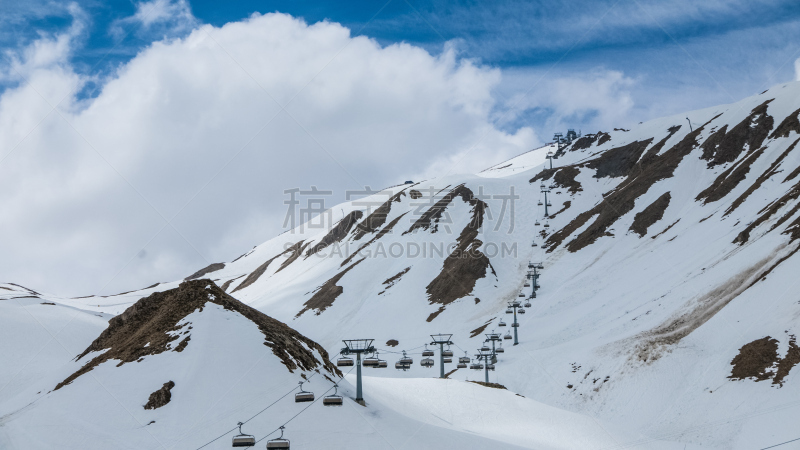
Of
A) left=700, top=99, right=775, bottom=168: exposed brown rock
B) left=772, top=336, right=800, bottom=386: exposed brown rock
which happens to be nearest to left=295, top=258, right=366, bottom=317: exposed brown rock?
left=700, top=99, right=775, bottom=168: exposed brown rock

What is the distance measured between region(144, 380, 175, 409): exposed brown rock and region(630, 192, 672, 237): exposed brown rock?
8894 centimetres

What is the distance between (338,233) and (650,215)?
327ft

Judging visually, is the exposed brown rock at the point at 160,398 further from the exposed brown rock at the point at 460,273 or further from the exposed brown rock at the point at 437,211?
the exposed brown rock at the point at 437,211

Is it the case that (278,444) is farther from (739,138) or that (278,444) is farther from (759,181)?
(739,138)

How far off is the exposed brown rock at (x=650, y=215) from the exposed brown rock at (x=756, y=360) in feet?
186

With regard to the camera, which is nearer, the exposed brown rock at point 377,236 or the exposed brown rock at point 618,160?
the exposed brown rock at point 618,160

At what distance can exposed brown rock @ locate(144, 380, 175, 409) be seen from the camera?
4088 cm

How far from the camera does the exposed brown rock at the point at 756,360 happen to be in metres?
50.7

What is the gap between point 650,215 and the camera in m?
115

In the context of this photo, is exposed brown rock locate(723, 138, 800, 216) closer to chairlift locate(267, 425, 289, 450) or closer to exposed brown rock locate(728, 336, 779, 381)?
exposed brown rock locate(728, 336, 779, 381)

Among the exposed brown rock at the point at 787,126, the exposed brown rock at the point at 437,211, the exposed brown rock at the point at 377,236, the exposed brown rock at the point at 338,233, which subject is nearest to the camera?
the exposed brown rock at the point at 787,126

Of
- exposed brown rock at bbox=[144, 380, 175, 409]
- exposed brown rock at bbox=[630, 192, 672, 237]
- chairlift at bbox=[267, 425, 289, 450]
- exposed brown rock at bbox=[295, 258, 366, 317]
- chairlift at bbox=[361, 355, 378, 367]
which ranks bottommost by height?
chairlift at bbox=[267, 425, 289, 450]

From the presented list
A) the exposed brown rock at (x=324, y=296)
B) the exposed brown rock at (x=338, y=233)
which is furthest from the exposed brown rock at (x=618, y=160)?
the exposed brown rock at (x=338, y=233)

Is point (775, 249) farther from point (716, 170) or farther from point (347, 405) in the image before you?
point (716, 170)
